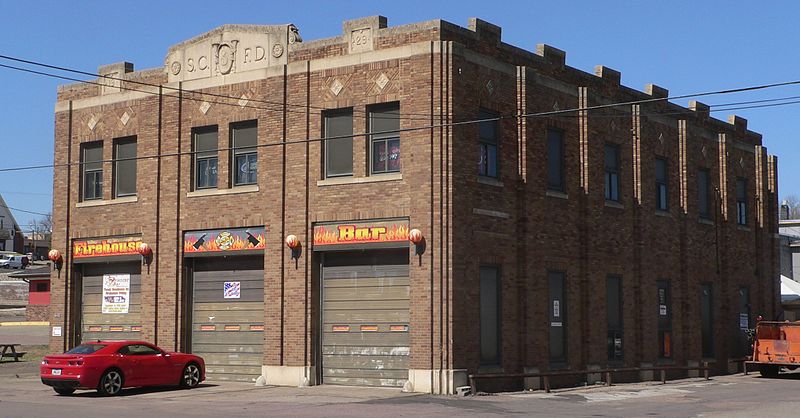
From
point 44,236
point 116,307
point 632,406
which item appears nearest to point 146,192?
point 116,307

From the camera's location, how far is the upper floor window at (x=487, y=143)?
28.1 meters

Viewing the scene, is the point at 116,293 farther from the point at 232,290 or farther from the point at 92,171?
the point at 232,290

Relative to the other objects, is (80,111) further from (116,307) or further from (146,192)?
(116,307)

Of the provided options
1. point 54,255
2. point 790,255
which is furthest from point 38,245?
point 54,255

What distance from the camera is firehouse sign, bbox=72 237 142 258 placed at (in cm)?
3238

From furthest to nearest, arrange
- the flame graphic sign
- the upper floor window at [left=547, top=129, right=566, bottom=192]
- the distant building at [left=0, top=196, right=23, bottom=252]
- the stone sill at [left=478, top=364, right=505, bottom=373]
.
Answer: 1. the distant building at [left=0, top=196, right=23, bottom=252]
2. the upper floor window at [left=547, top=129, right=566, bottom=192]
3. the flame graphic sign
4. the stone sill at [left=478, top=364, right=505, bottom=373]

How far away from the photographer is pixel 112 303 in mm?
33281

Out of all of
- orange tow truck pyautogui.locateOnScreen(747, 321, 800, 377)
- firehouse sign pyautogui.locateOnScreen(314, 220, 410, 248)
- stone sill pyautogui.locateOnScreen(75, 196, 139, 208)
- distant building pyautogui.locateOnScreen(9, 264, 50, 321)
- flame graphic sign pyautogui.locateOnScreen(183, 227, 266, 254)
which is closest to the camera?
firehouse sign pyautogui.locateOnScreen(314, 220, 410, 248)

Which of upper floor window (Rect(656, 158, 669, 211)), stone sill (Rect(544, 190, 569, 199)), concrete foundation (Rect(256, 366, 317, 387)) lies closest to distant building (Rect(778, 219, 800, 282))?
upper floor window (Rect(656, 158, 669, 211))

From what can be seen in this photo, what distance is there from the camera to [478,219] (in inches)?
1081

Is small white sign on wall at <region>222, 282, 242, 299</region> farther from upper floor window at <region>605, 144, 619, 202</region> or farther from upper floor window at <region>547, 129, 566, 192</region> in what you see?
upper floor window at <region>605, 144, 619, 202</region>

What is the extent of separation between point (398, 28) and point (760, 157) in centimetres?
2149

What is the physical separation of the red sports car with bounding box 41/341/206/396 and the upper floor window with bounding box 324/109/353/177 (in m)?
6.43

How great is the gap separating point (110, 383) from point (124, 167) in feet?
30.5
